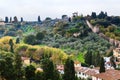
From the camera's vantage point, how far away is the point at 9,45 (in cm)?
9119

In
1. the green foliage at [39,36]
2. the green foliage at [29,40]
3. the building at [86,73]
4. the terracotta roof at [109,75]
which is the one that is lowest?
the building at [86,73]

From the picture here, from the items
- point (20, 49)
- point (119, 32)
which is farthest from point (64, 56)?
point (119, 32)

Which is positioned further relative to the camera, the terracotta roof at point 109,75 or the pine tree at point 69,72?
the terracotta roof at point 109,75

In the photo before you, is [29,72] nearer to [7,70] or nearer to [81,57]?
[7,70]

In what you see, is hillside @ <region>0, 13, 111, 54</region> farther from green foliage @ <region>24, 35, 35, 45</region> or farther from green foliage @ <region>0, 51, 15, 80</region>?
green foliage @ <region>0, 51, 15, 80</region>

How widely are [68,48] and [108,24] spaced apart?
68.5 ft

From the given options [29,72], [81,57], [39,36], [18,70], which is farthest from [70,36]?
[18,70]

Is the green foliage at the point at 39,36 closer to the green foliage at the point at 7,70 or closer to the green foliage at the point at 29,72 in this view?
the green foliage at the point at 29,72

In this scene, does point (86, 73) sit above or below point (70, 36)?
below

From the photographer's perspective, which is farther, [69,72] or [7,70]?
[69,72]

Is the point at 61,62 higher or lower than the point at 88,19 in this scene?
lower

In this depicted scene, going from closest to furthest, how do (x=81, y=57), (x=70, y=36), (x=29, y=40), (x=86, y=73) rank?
(x=86, y=73), (x=81, y=57), (x=29, y=40), (x=70, y=36)

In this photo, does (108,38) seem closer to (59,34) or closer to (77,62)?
(59,34)

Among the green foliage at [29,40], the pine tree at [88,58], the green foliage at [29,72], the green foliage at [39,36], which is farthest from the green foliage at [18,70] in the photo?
the green foliage at [39,36]
